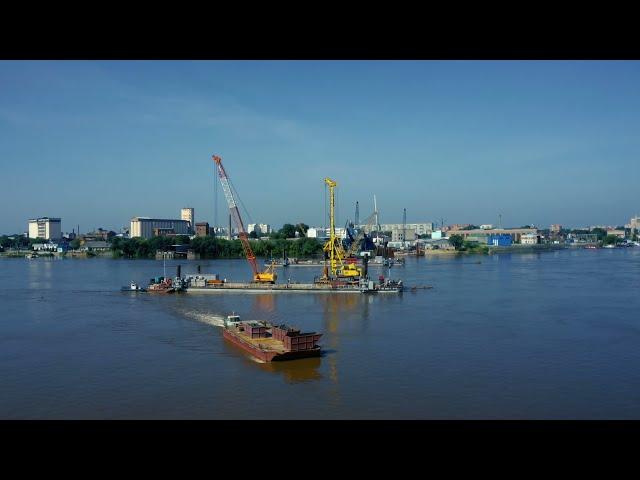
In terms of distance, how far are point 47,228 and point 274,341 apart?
6687 cm

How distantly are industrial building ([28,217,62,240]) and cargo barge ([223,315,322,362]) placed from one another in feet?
212

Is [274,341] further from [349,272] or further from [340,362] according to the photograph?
[349,272]

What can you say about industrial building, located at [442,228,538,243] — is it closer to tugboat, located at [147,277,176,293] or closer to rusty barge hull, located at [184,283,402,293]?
rusty barge hull, located at [184,283,402,293]

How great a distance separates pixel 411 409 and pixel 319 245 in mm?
35982

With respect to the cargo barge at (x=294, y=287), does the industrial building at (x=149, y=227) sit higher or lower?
higher

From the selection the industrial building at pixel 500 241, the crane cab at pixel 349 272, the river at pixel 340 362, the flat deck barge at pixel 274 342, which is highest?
the industrial building at pixel 500 241

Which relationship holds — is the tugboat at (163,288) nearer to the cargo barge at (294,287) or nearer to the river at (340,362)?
the cargo barge at (294,287)

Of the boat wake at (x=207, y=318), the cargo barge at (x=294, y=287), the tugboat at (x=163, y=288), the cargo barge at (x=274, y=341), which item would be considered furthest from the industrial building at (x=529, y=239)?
the cargo barge at (x=274, y=341)

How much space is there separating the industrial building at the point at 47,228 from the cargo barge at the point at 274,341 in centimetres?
6454

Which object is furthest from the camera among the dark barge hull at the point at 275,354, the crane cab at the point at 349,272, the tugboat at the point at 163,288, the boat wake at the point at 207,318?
the crane cab at the point at 349,272

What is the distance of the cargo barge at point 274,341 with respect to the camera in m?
7.86
